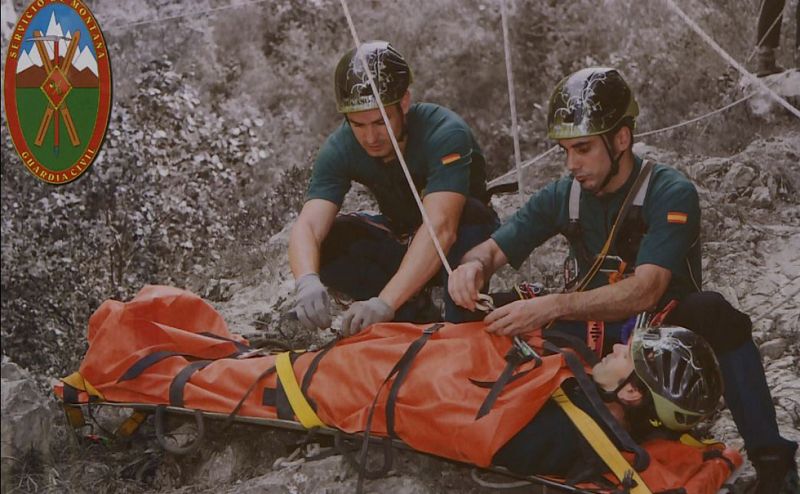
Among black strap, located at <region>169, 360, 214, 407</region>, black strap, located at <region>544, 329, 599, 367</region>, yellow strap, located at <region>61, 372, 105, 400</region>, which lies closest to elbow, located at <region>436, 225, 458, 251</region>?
black strap, located at <region>544, 329, 599, 367</region>

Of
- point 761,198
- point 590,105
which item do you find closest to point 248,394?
point 590,105

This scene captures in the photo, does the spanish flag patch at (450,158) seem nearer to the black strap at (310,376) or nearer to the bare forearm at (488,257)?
the bare forearm at (488,257)

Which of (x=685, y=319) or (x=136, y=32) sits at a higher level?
(x=136, y=32)

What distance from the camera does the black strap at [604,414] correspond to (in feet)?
8.75

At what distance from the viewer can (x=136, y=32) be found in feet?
13.0

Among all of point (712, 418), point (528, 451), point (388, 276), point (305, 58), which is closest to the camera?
point (528, 451)

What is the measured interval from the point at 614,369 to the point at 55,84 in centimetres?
243

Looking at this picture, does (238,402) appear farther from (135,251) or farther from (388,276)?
(135,251)

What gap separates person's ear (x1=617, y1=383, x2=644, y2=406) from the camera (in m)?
2.75

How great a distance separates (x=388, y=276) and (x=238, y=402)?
0.78m

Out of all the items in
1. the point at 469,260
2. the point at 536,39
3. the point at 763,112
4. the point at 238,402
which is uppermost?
the point at 536,39

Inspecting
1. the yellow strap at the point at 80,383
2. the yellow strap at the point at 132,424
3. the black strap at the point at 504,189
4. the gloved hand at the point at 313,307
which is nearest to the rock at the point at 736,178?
the black strap at the point at 504,189

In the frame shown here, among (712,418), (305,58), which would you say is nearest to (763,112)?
(712,418)

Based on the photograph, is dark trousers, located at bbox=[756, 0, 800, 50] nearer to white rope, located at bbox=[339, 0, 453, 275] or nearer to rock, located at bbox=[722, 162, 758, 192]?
rock, located at bbox=[722, 162, 758, 192]
